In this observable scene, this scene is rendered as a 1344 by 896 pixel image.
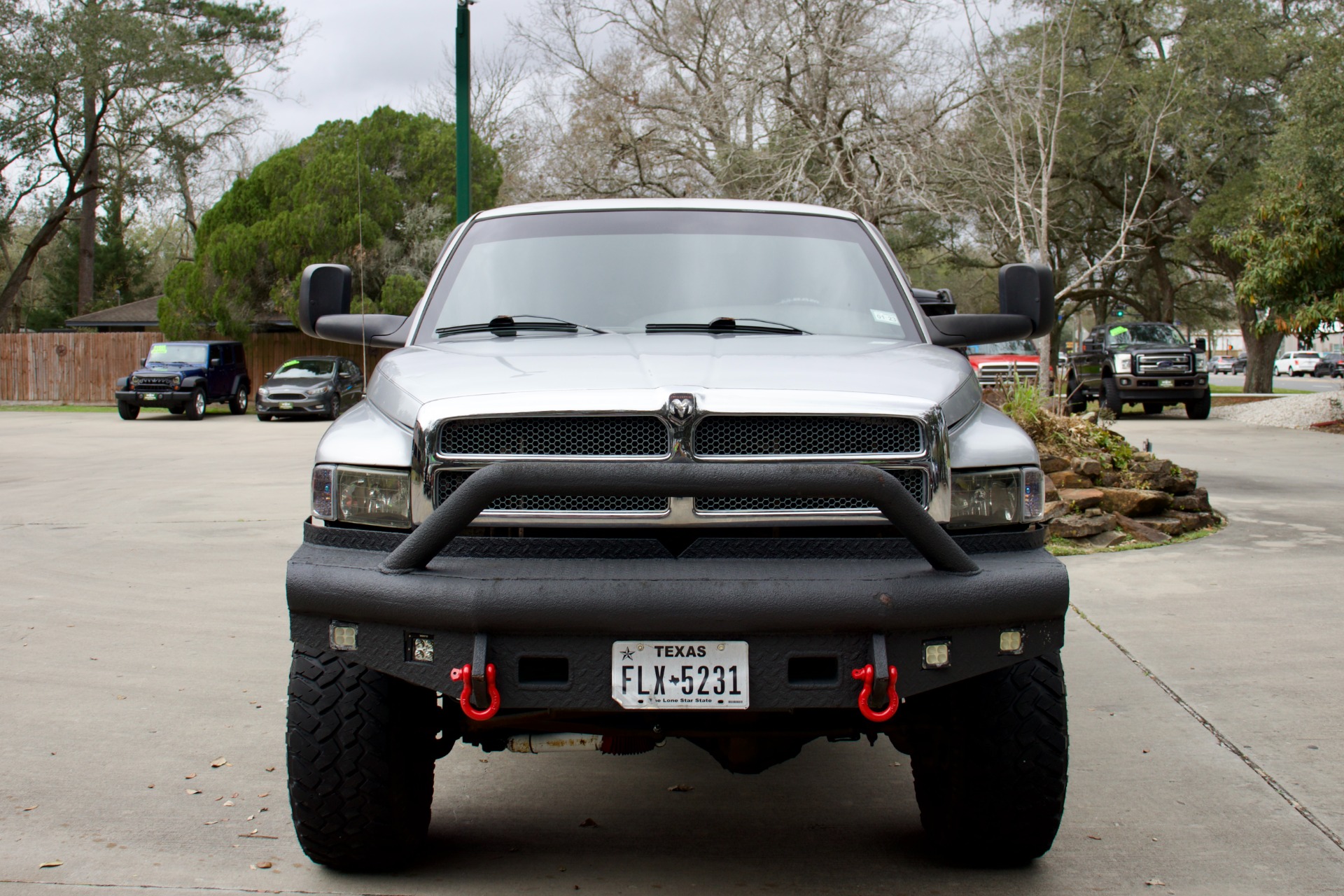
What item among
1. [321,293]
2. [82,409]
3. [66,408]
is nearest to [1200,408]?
[321,293]

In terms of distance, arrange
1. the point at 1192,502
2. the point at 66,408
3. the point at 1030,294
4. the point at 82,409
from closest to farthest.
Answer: the point at 1030,294 < the point at 1192,502 < the point at 82,409 < the point at 66,408

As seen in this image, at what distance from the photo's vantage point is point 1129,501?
9289mm

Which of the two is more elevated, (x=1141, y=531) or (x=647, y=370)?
(x=647, y=370)

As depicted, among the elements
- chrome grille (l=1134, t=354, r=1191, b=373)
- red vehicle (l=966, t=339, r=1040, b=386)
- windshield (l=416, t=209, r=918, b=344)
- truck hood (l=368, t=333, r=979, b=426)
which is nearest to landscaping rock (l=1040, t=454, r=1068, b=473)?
windshield (l=416, t=209, r=918, b=344)

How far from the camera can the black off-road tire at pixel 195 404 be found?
2861 centimetres

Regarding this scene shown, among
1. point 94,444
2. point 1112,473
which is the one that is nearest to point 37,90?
point 94,444

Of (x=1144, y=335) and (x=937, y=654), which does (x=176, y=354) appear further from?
(x=937, y=654)

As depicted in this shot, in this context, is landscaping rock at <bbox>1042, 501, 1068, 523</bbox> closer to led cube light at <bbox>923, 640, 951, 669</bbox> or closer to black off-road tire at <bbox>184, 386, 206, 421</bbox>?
led cube light at <bbox>923, 640, 951, 669</bbox>

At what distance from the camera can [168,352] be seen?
29781mm

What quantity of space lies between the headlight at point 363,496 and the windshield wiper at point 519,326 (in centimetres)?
92

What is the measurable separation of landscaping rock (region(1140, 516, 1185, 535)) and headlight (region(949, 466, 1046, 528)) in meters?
6.53

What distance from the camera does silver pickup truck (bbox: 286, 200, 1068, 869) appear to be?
9.25ft

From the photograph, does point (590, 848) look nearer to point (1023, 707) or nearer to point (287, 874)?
point (287, 874)

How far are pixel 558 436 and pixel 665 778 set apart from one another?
6.01 ft
